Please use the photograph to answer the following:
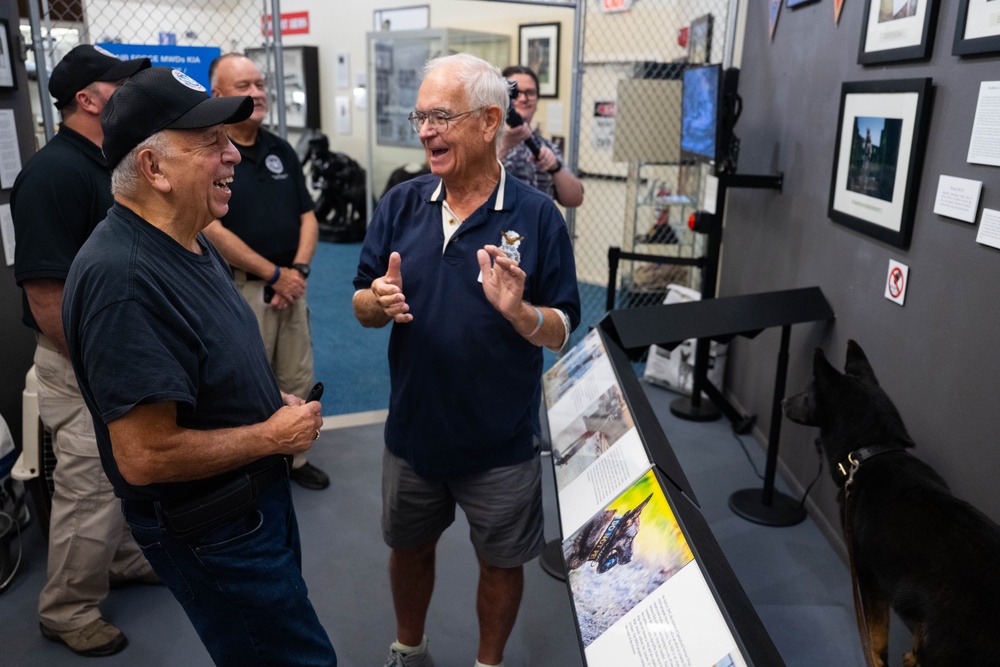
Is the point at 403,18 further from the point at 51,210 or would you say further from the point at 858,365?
the point at 858,365

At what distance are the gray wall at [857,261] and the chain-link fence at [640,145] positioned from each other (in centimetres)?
56

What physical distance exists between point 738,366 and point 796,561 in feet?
5.08

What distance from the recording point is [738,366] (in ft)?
13.7

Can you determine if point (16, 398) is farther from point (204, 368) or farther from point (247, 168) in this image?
point (204, 368)

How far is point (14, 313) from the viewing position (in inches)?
113

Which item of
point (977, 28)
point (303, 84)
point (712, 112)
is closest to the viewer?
point (977, 28)

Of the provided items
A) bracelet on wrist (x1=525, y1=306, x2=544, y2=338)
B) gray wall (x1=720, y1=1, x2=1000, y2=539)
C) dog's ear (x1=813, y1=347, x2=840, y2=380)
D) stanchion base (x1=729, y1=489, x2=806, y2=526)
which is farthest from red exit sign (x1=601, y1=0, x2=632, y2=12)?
bracelet on wrist (x1=525, y1=306, x2=544, y2=338)

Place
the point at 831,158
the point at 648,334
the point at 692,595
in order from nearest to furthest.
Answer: the point at 692,595
the point at 648,334
the point at 831,158

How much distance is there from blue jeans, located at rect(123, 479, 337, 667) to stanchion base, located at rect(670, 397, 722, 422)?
2.87 m

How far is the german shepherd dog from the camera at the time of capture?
1551 millimetres

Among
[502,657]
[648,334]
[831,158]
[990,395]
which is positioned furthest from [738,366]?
[502,657]

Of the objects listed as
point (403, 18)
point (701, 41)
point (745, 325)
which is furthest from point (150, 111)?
point (403, 18)

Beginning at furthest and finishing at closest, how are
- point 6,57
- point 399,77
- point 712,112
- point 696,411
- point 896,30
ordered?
point 399,77
point 696,411
point 712,112
point 6,57
point 896,30

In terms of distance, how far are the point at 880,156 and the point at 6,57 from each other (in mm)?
3110
